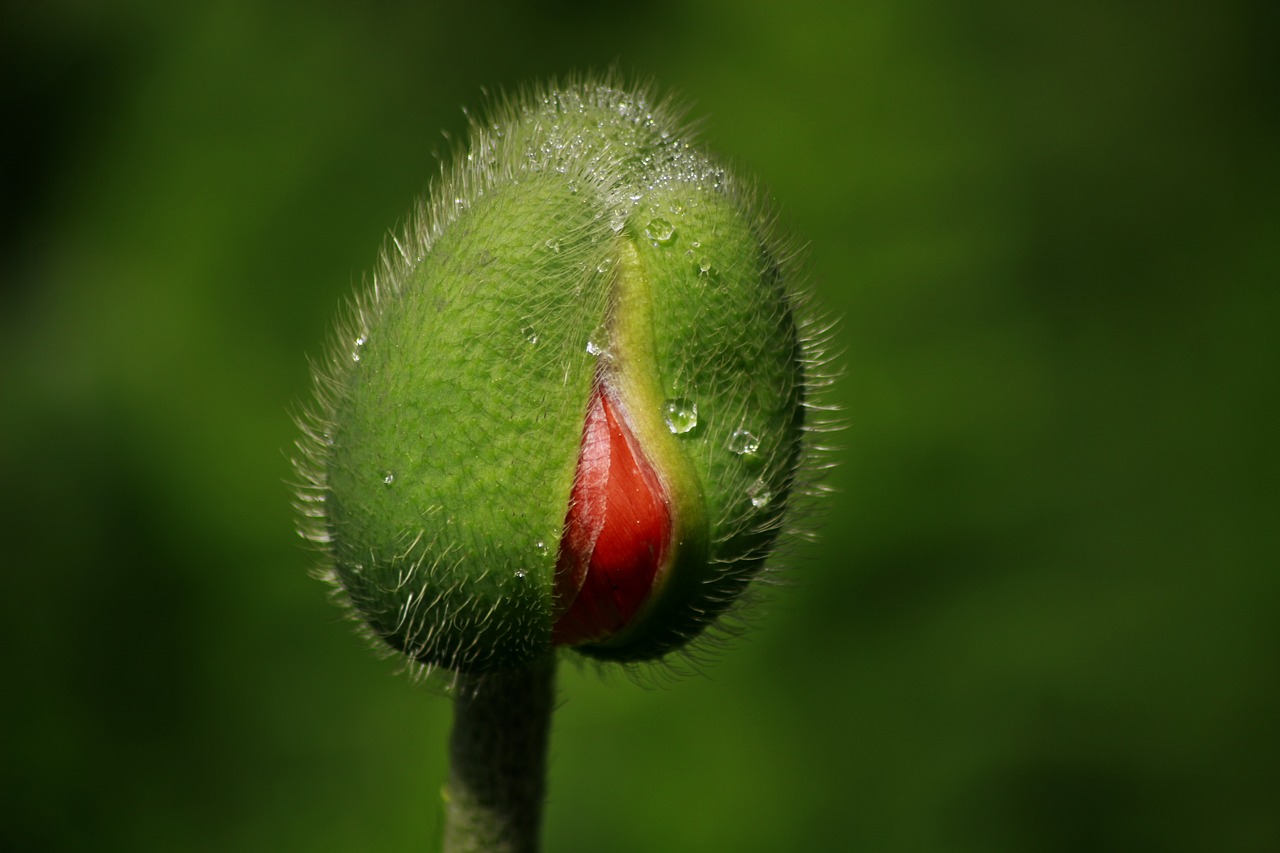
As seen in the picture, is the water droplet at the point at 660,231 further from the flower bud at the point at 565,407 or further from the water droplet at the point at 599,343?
the water droplet at the point at 599,343

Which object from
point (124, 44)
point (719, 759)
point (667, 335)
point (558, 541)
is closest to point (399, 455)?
point (558, 541)

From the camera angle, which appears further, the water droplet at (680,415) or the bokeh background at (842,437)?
the bokeh background at (842,437)

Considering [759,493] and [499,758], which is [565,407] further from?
[499,758]

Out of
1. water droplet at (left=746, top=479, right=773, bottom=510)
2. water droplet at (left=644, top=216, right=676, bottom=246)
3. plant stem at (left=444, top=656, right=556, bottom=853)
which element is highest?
water droplet at (left=644, top=216, right=676, bottom=246)

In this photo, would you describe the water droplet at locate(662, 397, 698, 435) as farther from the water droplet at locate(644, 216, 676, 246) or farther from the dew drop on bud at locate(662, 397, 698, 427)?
the water droplet at locate(644, 216, 676, 246)

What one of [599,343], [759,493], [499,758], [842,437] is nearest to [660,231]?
[599,343]

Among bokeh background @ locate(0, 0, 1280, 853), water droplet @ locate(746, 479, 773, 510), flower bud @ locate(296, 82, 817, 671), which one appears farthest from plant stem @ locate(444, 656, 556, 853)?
bokeh background @ locate(0, 0, 1280, 853)

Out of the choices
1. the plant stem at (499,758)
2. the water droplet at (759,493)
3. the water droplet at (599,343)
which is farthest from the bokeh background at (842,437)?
the water droplet at (599,343)
